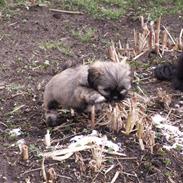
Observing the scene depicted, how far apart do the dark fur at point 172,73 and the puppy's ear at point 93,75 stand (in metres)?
1.99

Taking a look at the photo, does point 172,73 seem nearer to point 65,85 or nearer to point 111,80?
point 65,85

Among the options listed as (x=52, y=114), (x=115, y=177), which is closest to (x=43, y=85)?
(x=52, y=114)

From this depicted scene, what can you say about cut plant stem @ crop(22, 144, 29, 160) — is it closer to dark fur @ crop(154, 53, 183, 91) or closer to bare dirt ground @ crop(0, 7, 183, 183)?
bare dirt ground @ crop(0, 7, 183, 183)

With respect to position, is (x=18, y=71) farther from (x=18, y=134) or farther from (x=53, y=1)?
(x=53, y=1)

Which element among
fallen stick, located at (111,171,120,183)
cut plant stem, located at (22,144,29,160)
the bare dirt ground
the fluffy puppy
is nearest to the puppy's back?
the fluffy puppy

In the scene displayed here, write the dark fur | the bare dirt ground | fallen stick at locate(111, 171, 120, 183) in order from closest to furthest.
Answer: fallen stick at locate(111, 171, 120, 183), the bare dirt ground, the dark fur

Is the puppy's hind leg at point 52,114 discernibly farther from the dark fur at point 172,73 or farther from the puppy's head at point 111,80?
the dark fur at point 172,73

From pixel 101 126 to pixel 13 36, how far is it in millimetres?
3266

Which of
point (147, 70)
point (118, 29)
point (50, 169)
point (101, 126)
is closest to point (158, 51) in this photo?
point (147, 70)

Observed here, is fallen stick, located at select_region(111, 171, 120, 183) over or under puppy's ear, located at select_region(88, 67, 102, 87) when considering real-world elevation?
under

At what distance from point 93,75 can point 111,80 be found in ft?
0.71

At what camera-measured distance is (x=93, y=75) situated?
18.4 feet

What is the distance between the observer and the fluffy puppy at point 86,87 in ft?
18.0

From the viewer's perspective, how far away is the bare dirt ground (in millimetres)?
5488
